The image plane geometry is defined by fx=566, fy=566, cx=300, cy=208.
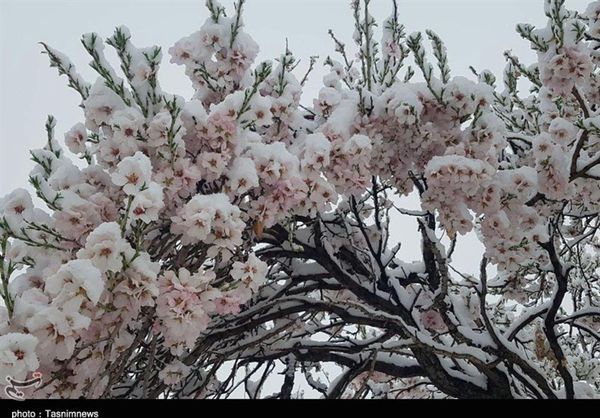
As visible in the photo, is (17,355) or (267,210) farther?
(267,210)

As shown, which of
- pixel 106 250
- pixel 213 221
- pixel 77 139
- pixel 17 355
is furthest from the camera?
pixel 77 139

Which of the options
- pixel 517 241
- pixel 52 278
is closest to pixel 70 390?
pixel 52 278

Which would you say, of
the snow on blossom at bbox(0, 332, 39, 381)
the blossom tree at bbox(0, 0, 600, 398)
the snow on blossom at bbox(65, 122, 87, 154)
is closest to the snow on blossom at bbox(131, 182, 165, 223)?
the blossom tree at bbox(0, 0, 600, 398)

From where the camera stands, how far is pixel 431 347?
2.61 meters

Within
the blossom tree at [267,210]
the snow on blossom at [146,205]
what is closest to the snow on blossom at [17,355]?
the blossom tree at [267,210]

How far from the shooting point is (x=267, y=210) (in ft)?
7.63

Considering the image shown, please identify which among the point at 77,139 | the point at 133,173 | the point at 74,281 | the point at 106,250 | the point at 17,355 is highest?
the point at 77,139

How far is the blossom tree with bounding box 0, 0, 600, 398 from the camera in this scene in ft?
6.25

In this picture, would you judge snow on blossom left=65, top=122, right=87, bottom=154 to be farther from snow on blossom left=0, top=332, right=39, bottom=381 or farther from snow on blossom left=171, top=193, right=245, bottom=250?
snow on blossom left=0, top=332, right=39, bottom=381

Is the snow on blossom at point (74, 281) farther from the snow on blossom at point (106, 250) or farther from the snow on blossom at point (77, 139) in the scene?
the snow on blossom at point (77, 139)

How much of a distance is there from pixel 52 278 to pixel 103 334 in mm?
357

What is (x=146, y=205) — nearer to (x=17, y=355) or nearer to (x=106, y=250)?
(x=106, y=250)

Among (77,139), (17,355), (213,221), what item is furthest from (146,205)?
(77,139)

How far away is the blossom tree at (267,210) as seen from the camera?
1.90m
